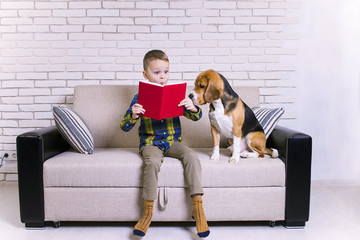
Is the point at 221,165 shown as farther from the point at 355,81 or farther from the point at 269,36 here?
the point at 355,81

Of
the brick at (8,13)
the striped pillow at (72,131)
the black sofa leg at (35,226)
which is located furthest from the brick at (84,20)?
the black sofa leg at (35,226)

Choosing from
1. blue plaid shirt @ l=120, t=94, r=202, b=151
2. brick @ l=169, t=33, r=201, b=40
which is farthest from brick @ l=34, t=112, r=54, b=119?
brick @ l=169, t=33, r=201, b=40

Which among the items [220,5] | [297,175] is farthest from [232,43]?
[297,175]

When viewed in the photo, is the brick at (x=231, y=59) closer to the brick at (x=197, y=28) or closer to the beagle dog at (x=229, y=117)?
the brick at (x=197, y=28)

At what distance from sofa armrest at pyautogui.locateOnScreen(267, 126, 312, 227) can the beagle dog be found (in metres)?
0.14

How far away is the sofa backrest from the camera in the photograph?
2736 mm

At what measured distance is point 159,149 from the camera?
2301 millimetres

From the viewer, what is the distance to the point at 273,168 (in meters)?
2.18

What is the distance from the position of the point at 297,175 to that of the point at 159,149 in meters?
0.87

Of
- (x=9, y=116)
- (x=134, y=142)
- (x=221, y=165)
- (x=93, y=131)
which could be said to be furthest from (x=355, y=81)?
(x=9, y=116)

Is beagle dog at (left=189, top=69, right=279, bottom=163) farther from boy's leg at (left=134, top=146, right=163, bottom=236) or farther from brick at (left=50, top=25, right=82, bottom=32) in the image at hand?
brick at (left=50, top=25, right=82, bottom=32)

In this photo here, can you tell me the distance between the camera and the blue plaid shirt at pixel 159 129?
7.66 feet

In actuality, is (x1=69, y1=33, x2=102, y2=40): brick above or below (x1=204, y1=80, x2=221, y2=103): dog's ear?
above

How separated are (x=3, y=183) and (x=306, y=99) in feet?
9.32
